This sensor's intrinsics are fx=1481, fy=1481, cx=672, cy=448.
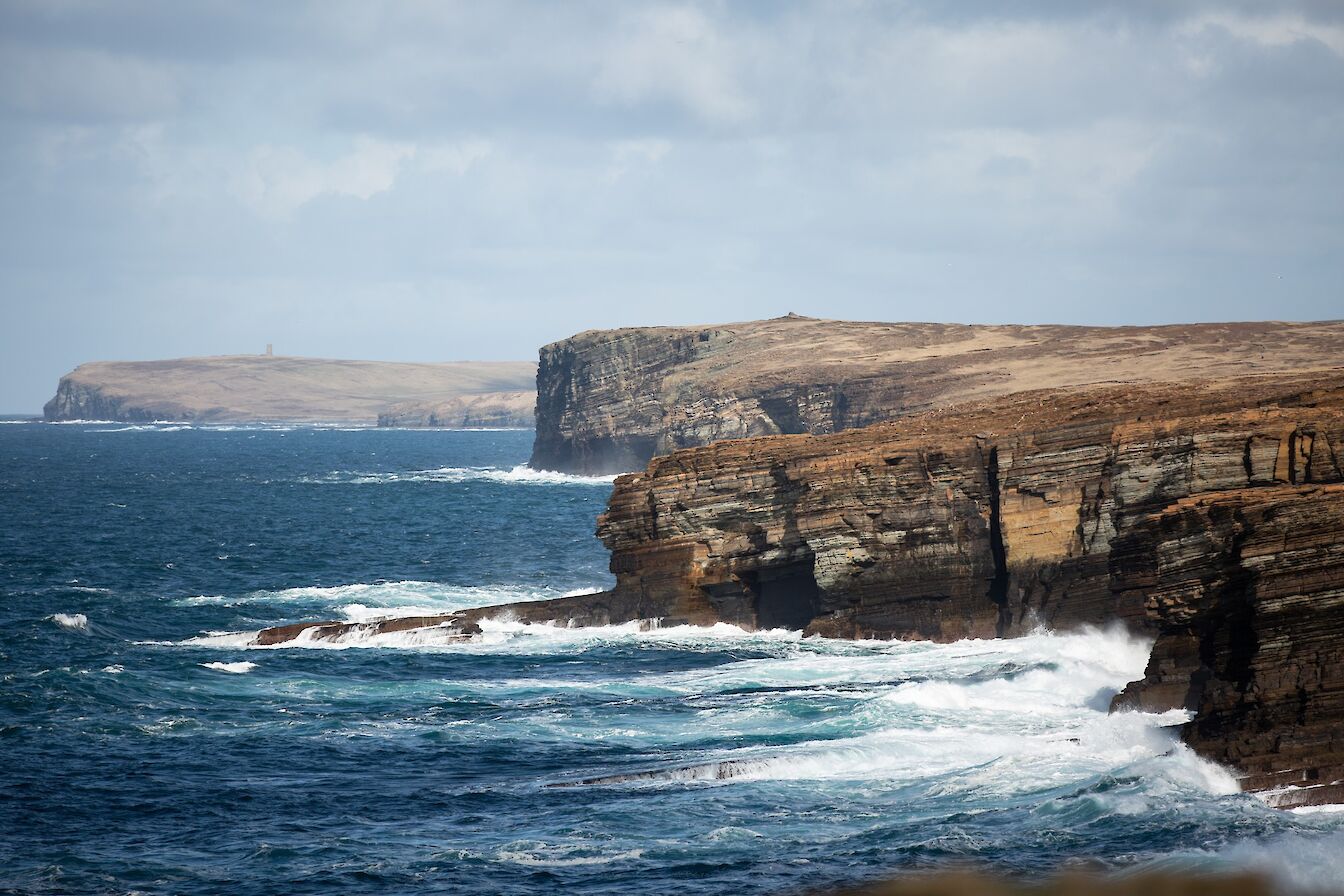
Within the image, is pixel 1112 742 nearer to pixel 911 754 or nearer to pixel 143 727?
pixel 911 754

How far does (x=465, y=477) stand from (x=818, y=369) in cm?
3606

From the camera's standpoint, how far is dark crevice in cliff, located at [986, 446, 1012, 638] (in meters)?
48.2

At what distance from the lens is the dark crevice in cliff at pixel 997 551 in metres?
48.2

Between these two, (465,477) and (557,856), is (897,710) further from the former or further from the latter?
(465,477)

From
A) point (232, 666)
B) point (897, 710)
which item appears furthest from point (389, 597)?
point (897, 710)

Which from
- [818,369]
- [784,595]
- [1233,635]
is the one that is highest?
[818,369]

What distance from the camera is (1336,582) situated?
29.2 m

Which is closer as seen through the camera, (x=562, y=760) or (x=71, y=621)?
(x=562, y=760)

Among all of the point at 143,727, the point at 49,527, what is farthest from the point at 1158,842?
the point at 49,527

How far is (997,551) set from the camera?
48719 mm

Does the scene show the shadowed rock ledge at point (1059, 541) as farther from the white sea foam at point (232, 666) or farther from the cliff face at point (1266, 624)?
the white sea foam at point (232, 666)

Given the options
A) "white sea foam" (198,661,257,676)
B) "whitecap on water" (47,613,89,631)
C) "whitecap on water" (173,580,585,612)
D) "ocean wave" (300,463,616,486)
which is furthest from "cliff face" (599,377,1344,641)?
"ocean wave" (300,463,616,486)

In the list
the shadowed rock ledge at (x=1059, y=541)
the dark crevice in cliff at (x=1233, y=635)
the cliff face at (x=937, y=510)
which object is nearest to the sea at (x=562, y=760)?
the shadowed rock ledge at (x=1059, y=541)

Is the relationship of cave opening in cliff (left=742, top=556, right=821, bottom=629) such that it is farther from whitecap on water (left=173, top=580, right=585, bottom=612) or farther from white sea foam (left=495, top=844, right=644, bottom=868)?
white sea foam (left=495, top=844, right=644, bottom=868)
